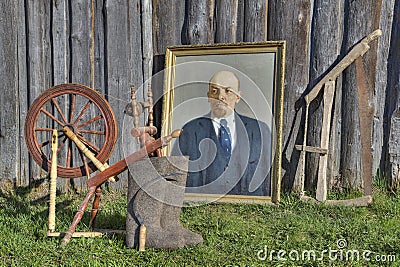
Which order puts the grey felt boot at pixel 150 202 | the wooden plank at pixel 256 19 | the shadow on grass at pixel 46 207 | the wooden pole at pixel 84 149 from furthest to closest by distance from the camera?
the wooden plank at pixel 256 19 → the shadow on grass at pixel 46 207 → the wooden pole at pixel 84 149 → the grey felt boot at pixel 150 202

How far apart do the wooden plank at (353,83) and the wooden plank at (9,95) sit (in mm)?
2698

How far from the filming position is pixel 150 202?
2748 mm

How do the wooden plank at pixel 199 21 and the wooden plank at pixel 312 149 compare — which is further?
the wooden plank at pixel 199 21

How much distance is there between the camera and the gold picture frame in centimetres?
354

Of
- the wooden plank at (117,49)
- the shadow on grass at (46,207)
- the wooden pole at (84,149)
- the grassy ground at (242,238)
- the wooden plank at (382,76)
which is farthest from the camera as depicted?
the wooden plank at (117,49)

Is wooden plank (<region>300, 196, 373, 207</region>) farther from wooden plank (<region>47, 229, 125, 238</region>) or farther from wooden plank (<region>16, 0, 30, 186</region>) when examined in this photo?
wooden plank (<region>16, 0, 30, 186</region>)

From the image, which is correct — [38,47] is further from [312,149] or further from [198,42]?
[312,149]

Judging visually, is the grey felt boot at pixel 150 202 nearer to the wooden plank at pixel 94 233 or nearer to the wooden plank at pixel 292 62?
the wooden plank at pixel 94 233

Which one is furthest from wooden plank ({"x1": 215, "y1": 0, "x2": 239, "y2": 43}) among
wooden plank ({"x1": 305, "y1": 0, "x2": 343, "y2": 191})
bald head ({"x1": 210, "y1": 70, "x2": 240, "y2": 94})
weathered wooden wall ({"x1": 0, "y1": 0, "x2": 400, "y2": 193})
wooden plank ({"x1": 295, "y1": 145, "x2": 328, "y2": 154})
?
wooden plank ({"x1": 295, "y1": 145, "x2": 328, "y2": 154})

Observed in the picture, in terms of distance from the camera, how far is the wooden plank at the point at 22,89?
380cm

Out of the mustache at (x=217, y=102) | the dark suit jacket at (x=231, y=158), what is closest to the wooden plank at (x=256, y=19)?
the mustache at (x=217, y=102)

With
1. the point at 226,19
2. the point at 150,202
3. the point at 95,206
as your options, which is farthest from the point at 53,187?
the point at 226,19

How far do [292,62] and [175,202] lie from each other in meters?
1.55

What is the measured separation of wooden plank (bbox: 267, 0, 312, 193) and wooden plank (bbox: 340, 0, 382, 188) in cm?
31
